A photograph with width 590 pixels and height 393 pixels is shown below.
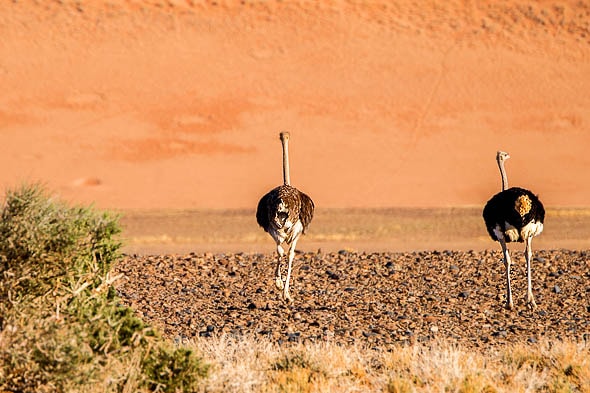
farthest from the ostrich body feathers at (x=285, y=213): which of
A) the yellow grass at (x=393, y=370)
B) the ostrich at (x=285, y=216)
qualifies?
the yellow grass at (x=393, y=370)

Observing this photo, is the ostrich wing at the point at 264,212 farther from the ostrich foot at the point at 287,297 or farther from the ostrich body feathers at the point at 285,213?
the ostrich foot at the point at 287,297

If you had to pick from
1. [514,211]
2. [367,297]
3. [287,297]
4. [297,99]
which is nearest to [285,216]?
[287,297]

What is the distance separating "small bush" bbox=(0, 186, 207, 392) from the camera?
295 inches

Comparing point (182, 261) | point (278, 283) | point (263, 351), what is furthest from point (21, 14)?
point (263, 351)

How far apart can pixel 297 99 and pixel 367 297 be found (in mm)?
46429

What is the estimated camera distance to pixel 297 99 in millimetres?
61938

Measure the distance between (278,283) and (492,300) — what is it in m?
2.98

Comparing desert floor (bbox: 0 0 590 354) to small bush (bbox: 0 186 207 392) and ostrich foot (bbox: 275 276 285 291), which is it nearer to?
ostrich foot (bbox: 275 276 285 291)

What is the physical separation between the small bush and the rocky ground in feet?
13.9

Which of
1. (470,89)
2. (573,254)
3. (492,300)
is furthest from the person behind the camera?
(470,89)

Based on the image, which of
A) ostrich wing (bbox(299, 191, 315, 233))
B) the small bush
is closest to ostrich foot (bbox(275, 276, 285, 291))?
ostrich wing (bbox(299, 191, 315, 233))

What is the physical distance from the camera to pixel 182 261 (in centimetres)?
2028

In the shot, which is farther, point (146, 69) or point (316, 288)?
point (146, 69)

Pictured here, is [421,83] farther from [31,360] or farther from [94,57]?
[31,360]
